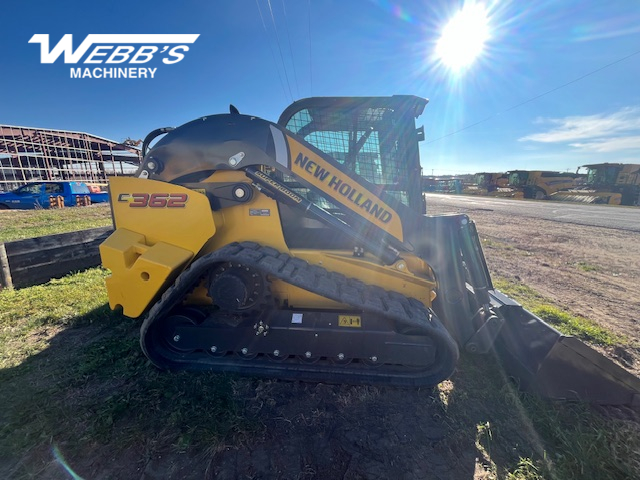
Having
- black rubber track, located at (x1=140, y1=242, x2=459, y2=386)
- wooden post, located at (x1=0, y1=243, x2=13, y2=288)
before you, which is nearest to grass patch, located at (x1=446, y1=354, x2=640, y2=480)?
black rubber track, located at (x1=140, y1=242, x2=459, y2=386)

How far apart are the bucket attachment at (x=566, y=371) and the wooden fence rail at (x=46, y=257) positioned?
6.63m

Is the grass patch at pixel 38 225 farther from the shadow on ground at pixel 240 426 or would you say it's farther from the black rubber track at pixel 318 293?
the black rubber track at pixel 318 293

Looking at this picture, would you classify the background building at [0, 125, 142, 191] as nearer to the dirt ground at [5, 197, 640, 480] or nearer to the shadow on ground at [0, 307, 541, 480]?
the shadow on ground at [0, 307, 541, 480]

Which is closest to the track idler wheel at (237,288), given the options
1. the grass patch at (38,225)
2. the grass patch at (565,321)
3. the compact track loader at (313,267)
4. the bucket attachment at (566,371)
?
the compact track loader at (313,267)

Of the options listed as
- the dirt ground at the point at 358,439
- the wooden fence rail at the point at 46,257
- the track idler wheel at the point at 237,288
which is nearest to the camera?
the dirt ground at the point at 358,439

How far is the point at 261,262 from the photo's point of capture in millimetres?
2143

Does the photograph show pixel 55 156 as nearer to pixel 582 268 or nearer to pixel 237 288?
pixel 237 288

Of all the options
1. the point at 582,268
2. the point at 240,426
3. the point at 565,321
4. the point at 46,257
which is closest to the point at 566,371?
the point at 565,321

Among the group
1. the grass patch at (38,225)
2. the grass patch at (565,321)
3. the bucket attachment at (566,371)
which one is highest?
the bucket attachment at (566,371)

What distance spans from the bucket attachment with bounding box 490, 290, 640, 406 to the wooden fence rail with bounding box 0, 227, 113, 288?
21.7 ft

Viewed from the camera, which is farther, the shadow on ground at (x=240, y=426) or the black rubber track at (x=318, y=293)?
the black rubber track at (x=318, y=293)

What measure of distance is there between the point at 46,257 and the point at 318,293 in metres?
5.21

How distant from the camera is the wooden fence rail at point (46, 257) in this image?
422 centimetres

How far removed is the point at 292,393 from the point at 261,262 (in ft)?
3.84
